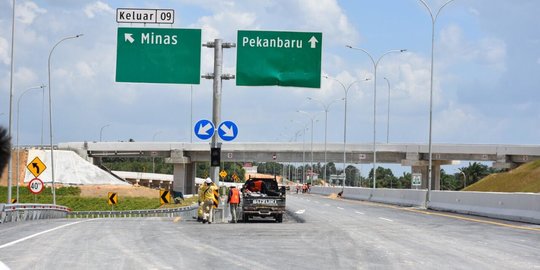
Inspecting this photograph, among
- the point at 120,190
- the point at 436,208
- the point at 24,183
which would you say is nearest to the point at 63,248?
the point at 436,208

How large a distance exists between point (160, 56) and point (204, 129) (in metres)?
4.84

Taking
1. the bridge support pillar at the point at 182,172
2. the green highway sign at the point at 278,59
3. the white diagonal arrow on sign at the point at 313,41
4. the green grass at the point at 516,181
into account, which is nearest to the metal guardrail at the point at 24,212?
the green highway sign at the point at 278,59

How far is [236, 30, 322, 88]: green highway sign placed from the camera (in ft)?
102

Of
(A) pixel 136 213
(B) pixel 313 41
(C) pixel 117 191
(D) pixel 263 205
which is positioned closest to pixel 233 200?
(D) pixel 263 205

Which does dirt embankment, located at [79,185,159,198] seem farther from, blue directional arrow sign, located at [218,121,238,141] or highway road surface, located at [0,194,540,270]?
highway road surface, located at [0,194,540,270]

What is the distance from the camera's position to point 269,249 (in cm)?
1480

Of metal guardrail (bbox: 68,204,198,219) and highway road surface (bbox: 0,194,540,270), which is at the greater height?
highway road surface (bbox: 0,194,540,270)

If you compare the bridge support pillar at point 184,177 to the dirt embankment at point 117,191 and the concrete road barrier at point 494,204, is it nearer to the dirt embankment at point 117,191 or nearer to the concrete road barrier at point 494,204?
the dirt embankment at point 117,191

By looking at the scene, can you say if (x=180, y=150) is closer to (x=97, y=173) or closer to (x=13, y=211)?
(x=97, y=173)

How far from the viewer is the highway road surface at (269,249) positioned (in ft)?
39.8

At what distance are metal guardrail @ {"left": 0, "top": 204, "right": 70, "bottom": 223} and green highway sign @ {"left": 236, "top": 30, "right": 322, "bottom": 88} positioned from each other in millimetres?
10246

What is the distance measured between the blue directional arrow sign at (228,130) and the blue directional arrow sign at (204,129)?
335mm

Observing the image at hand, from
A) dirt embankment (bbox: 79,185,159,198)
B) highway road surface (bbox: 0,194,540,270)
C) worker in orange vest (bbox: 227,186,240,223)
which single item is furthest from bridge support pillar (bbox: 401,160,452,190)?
highway road surface (bbox: 0,194,540,270)

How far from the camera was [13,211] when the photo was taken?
30.0 m
